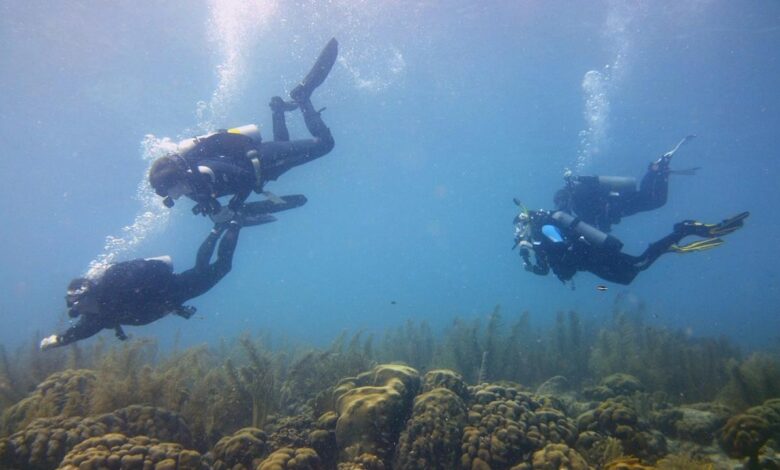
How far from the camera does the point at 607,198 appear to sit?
36.2 ft

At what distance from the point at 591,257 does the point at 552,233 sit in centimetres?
103

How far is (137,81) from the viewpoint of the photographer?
90.8 ft

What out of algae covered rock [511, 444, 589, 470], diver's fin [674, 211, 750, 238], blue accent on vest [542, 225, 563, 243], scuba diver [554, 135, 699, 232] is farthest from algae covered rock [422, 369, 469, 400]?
scuba diver [554, 135, 699, 232]

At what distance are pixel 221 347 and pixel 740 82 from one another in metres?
36.9

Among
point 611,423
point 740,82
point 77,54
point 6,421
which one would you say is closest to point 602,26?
point 740,82

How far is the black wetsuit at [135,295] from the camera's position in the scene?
5.92 m

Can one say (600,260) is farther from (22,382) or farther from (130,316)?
(22,382)

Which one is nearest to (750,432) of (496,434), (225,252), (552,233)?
(496,434)

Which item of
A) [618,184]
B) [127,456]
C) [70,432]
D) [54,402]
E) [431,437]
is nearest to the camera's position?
[127,456]

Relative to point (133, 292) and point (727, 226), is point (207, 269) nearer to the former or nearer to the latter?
point (133, 292)

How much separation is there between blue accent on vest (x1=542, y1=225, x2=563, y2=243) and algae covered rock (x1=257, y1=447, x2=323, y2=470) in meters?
6.35

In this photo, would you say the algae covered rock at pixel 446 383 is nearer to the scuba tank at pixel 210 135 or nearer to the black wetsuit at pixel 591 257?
the black wetsuit at pixel 591 257

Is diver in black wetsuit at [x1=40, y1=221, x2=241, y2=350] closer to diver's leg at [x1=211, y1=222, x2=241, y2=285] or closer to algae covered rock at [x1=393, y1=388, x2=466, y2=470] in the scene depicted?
diver's leg at [x1=211, y1=222, x2=241, y2=285]

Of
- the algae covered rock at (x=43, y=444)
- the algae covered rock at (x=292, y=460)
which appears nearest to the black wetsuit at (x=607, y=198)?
the algae covered rock at (x=292, y=460)
